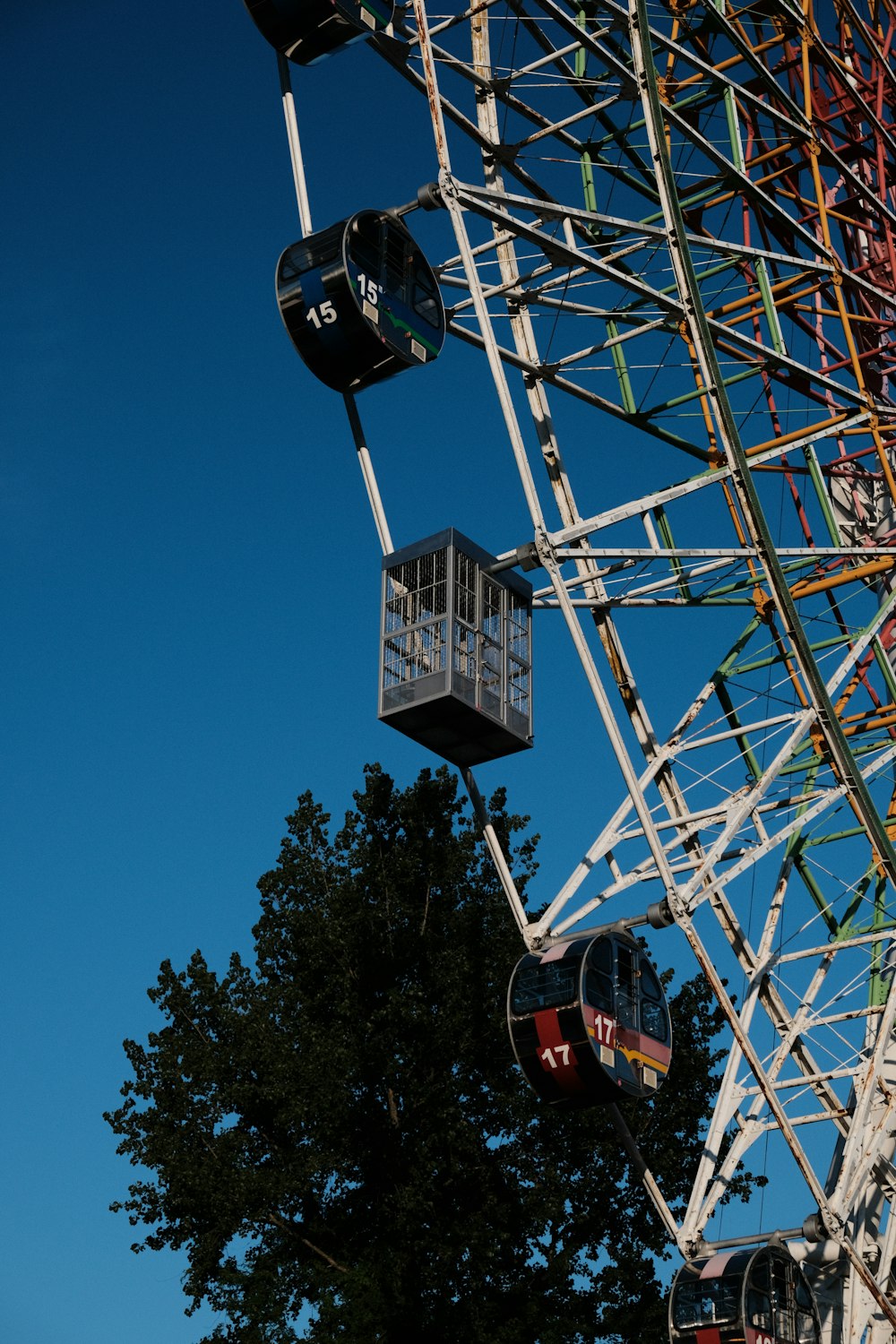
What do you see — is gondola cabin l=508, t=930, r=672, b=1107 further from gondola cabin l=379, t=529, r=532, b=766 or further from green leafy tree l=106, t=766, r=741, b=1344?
green leafy tree l=106, t=766, r=741, b=1344

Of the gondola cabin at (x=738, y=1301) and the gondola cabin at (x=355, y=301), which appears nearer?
the gondola cabin at (x=738, y=1301)

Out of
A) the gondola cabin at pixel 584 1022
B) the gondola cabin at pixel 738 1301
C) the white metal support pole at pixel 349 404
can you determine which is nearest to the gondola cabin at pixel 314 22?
the white metal support pole at pixel 349 404

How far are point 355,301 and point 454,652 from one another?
4.51m

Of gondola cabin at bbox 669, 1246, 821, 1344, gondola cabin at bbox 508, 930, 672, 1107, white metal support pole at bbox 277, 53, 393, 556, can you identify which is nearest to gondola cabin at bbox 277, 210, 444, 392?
white metal support pole at bbox 277, 53, 393, 556

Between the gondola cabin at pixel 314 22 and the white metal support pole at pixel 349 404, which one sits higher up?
the gondola cabin at pixel 314 22

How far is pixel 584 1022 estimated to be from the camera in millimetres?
20266

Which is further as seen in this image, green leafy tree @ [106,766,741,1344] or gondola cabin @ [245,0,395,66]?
green leafy tree @ [106,766,741,1344]

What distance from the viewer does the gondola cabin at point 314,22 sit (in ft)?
75.9

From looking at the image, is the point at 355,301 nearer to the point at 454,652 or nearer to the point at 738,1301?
the point at 454,652

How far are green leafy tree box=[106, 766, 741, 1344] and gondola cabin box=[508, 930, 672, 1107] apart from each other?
12.6 metres

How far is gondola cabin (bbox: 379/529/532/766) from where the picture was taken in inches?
846

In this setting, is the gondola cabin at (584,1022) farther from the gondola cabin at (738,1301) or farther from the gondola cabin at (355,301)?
the gondola cabin at (355,301)

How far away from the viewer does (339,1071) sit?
3456 centimetres

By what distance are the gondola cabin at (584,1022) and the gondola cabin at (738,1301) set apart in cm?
242
